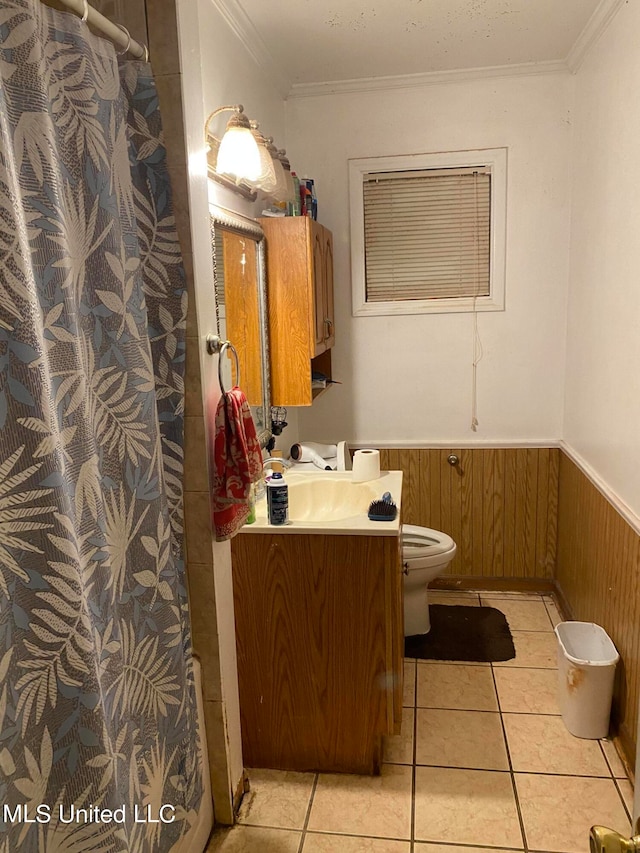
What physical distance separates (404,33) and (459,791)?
2.77 meters

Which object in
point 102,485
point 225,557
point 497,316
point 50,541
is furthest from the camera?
point 497,316

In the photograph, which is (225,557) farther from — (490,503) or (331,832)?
(490,503)

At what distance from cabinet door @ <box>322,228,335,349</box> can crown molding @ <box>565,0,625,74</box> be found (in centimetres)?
129

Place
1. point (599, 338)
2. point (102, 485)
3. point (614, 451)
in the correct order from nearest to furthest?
point (102, 485) < point (614, 451) < point (599, 338)

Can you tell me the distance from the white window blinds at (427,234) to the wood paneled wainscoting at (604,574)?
1043 mm

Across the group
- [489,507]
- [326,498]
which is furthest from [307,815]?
[489,507]

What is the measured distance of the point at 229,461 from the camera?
67.2 inches

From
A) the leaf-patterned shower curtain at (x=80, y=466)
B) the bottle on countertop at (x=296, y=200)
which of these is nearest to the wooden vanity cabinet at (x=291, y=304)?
the bottle on countertop at (x=296, y=200)

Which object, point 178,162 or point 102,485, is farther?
point 178,162

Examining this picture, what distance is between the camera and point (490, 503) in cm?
336

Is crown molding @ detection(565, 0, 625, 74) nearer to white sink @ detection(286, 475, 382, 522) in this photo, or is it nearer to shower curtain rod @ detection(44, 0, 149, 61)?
shower curtain rod @ detection(44, 0, 149, 61)

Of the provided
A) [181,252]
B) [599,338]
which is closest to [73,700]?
[181,252]

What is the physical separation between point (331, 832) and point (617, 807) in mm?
856

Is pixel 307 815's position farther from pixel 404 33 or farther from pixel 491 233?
pixel 404 33
